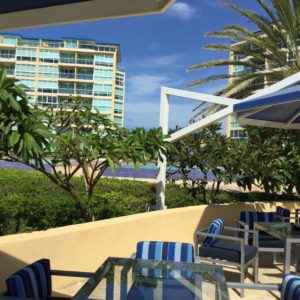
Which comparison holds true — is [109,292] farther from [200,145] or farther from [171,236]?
[200,145]

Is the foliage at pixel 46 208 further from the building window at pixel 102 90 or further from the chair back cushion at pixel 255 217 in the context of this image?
the building window at pixel 102 90

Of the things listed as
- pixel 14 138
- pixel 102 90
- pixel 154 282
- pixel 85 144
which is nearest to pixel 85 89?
pixel 102 90

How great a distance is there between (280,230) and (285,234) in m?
0.32

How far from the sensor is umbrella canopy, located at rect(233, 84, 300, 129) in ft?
16.6

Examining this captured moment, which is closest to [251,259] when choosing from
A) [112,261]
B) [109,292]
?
[112,261]

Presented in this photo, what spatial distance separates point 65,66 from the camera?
9619cm

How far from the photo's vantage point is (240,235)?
7336 mm

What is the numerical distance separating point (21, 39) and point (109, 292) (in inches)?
4024

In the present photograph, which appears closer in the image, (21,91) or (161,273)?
(21,91)

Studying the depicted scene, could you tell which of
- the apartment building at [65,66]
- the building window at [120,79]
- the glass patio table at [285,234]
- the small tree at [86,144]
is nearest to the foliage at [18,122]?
the small tree at [86,144]

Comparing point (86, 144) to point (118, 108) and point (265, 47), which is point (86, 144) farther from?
point (118, 108)

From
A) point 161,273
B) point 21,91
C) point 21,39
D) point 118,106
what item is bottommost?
point 161,273

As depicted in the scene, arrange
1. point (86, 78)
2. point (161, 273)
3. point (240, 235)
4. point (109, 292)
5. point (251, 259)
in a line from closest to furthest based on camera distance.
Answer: point (109, 292) < point (161, 273) < point (251, 259) < point (240, 235) < point (86, 78)

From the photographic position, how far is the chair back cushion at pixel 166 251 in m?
4.19
